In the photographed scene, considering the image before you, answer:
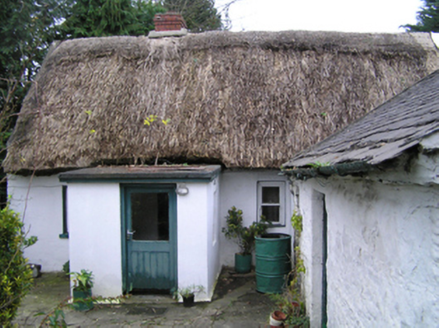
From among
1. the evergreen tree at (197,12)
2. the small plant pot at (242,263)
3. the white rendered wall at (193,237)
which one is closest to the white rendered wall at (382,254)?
the white rendered wall at (193,237)

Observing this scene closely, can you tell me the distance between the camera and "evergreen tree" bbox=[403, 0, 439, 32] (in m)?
14.4

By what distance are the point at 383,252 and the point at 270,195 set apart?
5.73 m

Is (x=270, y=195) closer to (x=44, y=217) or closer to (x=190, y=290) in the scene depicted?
(x=190, y=290)

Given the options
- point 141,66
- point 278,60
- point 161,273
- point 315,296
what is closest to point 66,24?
point 141,66

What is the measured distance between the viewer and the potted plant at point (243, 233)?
24.2 feet

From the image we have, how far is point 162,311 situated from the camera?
18.6 ft

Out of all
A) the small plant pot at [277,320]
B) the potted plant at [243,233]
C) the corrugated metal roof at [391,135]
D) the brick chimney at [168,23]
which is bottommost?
the small plant pot at [277,320]

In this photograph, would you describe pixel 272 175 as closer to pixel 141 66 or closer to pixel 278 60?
pixel 278 60

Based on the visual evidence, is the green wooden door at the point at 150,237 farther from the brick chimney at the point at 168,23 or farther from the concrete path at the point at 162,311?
the brick chimney at the point at 168,23

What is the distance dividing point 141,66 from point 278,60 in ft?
11.4

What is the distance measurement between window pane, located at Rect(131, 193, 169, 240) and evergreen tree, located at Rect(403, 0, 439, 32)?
1430cm

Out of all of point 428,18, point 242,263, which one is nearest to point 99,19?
point 242,263

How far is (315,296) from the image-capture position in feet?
14.5

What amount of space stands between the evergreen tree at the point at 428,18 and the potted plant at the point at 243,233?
12.5 meters
